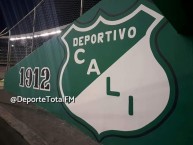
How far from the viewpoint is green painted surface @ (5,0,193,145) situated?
2098 mm

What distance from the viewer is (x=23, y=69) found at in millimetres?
4590

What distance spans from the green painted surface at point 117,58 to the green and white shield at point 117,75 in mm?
13

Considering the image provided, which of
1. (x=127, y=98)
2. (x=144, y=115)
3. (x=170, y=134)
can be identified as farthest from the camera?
(x=127, y=98)

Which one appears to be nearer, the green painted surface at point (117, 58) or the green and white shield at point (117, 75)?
the green painted surface at point (117, 58)

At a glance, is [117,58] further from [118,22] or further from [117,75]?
[118,22]

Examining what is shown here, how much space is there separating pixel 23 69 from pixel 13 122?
151 cm

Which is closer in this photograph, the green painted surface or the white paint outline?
the green painted surface

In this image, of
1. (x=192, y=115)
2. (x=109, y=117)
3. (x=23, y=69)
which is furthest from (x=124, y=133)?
(x=23, y=69)

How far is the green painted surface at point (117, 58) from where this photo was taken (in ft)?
6.88

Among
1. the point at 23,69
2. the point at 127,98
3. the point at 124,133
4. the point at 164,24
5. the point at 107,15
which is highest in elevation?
the point at 107,15

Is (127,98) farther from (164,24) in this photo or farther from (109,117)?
(164,24)

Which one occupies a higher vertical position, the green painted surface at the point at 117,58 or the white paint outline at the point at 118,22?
the white paint outline at the point at 118,22

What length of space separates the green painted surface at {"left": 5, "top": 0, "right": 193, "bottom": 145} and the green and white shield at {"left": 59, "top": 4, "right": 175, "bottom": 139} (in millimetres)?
13

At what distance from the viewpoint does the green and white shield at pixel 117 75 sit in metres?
2.33
